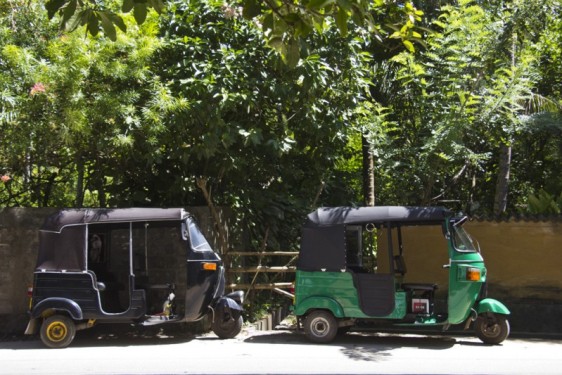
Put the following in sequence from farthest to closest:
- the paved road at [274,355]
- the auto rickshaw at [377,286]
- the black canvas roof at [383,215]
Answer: the black canvas roof at [383,215] → the auto rickshaw at [377,286] → the paved road at [274,355]

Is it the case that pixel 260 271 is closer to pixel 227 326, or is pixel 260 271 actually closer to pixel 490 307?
pixel 227 326

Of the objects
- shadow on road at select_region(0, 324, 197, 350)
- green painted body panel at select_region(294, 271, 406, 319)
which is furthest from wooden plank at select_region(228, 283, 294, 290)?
green painted body panel at select_region(294, 271, 406, 319)

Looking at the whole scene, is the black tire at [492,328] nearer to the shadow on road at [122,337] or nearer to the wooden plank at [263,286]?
the wooden plank at [263,286]

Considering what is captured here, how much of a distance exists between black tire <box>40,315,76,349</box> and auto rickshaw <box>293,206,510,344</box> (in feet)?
11.4

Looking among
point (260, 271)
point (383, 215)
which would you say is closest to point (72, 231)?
point (260, 271)

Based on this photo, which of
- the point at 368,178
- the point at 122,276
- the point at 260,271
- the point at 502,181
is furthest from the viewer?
the point at 502,181

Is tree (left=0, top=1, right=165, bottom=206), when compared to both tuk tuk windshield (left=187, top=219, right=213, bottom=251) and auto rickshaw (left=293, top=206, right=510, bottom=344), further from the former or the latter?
auto rickshaw (left=293, top=206, right=510, bottom=344)

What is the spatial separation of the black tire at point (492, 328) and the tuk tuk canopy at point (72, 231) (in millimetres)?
4854

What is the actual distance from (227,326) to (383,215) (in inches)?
→ 122

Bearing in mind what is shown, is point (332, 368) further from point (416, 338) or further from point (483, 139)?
point (483, 139)

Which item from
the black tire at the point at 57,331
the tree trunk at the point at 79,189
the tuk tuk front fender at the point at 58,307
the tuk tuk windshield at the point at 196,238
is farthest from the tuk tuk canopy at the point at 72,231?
the tree trunk at the point at 79,189

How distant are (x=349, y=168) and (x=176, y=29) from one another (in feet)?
25.3

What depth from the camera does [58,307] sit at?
8961mm

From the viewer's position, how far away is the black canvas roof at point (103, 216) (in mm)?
9344
